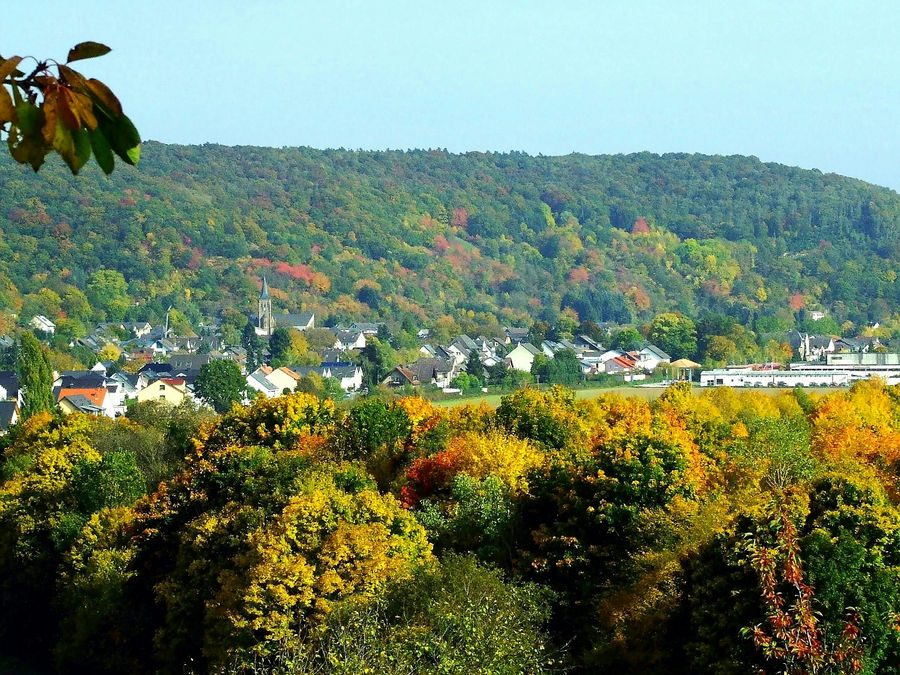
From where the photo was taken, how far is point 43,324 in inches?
6216

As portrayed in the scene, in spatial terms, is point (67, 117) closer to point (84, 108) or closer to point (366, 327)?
point (84, 108)

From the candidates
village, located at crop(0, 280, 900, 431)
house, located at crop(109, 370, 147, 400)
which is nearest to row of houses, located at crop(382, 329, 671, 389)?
village, located at crop(0, 280, 900, 431)

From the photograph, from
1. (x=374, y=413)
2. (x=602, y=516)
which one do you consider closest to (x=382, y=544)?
(x=602, y=516)

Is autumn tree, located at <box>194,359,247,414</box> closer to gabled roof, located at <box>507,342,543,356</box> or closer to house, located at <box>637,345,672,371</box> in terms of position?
gabled roof, located at <box>507,342,543,356</box>

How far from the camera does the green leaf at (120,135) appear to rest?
4539 mm

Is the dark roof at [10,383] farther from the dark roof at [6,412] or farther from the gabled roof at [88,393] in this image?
the dark roof at [6,412]

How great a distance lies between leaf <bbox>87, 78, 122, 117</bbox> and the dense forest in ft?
44.1

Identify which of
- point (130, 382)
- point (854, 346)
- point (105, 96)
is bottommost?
Answer: point (130, 382)

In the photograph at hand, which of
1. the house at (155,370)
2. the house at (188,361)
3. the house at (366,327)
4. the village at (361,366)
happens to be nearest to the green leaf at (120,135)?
the village at (361,366)

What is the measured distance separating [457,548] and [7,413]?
2011 inches

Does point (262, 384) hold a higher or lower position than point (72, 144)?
lower

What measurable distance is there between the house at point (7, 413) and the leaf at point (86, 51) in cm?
7164

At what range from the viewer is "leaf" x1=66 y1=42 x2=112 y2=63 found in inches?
173

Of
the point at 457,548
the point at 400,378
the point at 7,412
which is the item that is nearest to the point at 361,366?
the point at 400,378
